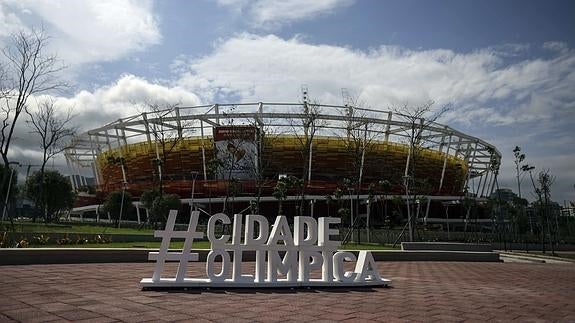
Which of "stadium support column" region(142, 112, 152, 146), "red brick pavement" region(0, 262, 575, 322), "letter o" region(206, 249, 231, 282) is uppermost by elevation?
"stadium support column" region(142, 112, 152, 146)

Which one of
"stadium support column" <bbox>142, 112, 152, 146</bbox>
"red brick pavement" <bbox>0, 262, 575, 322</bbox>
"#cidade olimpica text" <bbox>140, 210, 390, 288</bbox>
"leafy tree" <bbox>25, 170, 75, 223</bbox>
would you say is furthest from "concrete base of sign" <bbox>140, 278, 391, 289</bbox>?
"leafy tree" <bbox>25, 170, 75, 223</bbox>

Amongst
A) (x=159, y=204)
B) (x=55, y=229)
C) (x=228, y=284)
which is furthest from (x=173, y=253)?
(x=159, y=204)

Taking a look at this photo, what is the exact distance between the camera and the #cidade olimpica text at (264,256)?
9789mm

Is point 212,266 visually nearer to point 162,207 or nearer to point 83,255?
point 83,255

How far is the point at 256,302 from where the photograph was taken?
824 cm

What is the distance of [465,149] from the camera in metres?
70.1

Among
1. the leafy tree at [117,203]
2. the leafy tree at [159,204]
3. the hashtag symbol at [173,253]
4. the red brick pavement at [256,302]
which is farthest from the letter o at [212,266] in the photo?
the leafy tree at [117,203]

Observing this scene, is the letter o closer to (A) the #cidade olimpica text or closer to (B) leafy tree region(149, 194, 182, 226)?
(A) the #cidade olimpica text

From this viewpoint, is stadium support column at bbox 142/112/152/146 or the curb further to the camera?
stadium support column at bbox 142/112/152/146

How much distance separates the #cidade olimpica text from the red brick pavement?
396mm

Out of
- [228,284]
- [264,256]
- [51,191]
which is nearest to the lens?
[228,284]

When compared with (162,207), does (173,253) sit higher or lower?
lower

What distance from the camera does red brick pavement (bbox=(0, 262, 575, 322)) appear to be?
671 cm

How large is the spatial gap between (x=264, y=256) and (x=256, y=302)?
2.08 meters
